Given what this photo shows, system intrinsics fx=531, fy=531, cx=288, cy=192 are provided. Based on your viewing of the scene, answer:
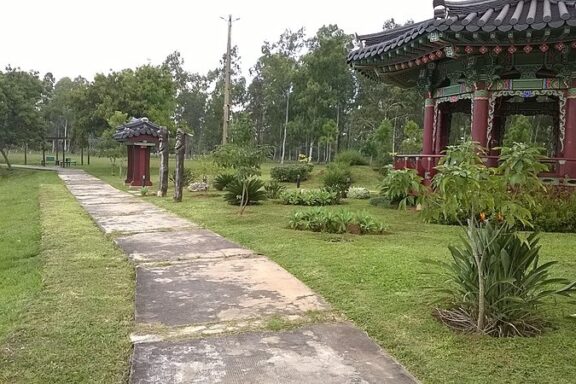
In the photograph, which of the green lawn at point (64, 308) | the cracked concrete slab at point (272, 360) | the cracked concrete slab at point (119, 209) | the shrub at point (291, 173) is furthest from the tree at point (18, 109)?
the cracked concrete slab at point (272, 360)

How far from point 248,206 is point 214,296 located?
28.2 ft

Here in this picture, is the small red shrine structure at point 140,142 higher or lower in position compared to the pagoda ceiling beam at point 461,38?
lower

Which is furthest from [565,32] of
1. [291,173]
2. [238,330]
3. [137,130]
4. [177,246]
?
[137,130]

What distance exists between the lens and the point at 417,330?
3.92m

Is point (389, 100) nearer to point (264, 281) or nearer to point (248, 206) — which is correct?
point (248, 206)

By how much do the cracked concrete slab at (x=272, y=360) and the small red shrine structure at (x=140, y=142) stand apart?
18981mm

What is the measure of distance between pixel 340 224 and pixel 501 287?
4918 mm

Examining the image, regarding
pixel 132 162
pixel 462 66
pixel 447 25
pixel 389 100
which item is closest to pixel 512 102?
pixel 462 66

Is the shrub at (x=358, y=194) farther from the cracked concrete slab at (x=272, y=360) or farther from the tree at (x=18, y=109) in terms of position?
the tree at (x=18, y=109)

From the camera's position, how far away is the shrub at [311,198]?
14.0m

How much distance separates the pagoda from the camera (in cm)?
882

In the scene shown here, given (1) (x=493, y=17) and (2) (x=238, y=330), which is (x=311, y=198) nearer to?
(1) (x=493, y=17)

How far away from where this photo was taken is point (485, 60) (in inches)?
402

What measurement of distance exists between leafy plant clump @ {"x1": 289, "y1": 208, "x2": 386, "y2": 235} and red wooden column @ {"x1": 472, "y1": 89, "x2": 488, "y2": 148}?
9.68ft
